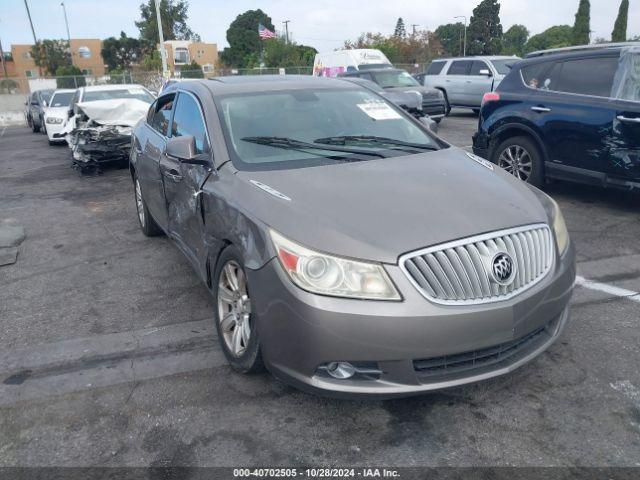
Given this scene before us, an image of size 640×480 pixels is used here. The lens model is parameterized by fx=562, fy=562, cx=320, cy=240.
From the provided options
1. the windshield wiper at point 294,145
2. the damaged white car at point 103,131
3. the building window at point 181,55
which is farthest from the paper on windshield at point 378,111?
the building window at point 181,55

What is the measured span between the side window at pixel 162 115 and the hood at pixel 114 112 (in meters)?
5.41

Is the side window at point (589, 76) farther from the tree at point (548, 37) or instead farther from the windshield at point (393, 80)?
the tree at point (548, 37)

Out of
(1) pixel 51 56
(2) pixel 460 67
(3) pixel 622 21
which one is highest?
(3) pixel 622 21

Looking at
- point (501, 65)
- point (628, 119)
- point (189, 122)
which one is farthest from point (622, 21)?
point (189, 122)

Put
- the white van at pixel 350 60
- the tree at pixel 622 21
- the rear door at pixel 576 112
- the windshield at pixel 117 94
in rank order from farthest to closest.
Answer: the tree at pixel 622 21 → the white van at pixel 350 60 → the windshield at pixel 117 94 → the rear door at pixel 576 112

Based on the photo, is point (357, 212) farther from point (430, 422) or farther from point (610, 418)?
point (610, 418)

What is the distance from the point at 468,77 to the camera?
56.7 ft

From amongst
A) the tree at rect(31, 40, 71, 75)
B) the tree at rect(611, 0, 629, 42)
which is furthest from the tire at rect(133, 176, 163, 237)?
the tree at rect(31, 40, 71, 75)

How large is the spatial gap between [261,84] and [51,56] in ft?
240

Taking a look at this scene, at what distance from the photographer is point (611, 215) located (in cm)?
638

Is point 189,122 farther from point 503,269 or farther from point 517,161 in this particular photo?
point 517,161

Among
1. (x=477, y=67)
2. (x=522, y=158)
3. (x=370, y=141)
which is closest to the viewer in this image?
(x=370, y=141)

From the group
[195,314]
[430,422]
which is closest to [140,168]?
[195,314]

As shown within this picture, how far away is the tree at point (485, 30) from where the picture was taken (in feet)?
226
